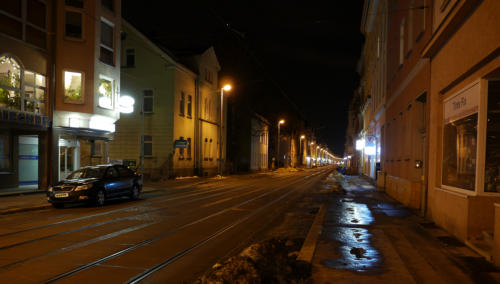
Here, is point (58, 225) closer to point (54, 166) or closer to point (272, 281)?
point (272, 281)

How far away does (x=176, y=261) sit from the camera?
6770 millimetres

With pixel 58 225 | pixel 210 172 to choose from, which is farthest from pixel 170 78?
pixel 58 225

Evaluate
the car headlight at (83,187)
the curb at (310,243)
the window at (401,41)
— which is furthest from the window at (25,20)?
the window at (401,41)

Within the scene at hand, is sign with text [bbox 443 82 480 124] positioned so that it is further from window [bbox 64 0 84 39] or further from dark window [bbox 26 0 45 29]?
window [bbox 64 0 84 39]

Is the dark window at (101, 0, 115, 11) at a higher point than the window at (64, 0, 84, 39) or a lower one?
higher

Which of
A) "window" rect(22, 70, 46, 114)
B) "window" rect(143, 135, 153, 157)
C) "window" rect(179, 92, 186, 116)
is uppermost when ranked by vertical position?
"window" rect(179, 92, 186, 116)

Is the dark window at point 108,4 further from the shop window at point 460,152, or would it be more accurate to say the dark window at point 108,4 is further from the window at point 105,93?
the shop window at point 460,152

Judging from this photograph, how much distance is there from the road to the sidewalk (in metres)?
1.90

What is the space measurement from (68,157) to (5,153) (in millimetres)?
4006

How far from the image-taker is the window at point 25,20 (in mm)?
17453

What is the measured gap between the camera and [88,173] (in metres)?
15.5

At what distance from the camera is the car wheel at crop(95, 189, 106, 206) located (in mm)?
14531

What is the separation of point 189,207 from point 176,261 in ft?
25.4

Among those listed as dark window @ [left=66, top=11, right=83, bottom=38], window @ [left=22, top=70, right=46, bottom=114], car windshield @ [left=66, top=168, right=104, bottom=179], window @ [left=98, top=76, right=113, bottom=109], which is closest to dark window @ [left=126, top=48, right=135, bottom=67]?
window @ [left=98, top=76, right=113, bottom=109]
